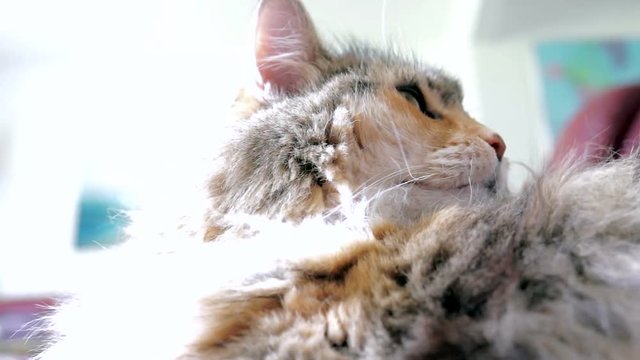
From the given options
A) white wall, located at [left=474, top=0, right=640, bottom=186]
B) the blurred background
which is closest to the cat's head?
the blurred background

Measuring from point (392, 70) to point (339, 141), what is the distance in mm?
248

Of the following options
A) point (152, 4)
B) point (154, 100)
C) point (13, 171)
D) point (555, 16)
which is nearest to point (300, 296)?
point (152, 4)

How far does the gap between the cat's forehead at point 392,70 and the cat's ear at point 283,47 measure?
Answer: 0.05 meters

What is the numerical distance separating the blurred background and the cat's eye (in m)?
1.36

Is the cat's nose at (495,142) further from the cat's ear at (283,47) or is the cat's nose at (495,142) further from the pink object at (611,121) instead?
the pink object at (611,121)

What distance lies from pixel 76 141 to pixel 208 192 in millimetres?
2618

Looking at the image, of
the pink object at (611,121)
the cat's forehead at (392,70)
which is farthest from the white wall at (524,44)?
the cat's forehead at (392,70)

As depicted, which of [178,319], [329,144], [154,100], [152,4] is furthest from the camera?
[154,100]

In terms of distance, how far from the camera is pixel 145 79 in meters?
3.13

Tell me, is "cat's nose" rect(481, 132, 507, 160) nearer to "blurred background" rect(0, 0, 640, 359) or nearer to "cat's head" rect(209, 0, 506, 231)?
"cat's head" rect(209, 0, 506, 231)

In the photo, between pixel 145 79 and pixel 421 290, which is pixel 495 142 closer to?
pixel 421 290

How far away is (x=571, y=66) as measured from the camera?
2.55 m

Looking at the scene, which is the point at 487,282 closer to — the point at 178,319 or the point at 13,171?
the point at 178,319

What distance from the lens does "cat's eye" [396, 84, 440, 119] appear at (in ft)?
2.96
